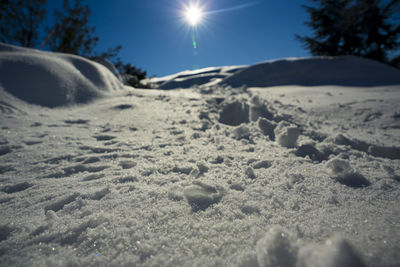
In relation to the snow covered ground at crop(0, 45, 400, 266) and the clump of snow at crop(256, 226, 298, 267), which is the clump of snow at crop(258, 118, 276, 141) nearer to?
the snow covered ground at crop(0, 45, 400, 266)

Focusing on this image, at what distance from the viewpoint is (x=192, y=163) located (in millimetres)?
888

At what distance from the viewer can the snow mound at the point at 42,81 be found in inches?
65.6

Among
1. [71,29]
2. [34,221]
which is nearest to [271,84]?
[34,221]

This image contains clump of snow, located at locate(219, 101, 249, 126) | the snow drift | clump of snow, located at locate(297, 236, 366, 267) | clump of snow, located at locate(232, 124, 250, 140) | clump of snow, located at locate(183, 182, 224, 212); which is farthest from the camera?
the snow drift

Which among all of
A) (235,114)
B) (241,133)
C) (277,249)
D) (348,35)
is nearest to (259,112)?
(235,114)

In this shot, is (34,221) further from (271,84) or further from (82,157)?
(271,84)

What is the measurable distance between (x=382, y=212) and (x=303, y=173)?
0.25m

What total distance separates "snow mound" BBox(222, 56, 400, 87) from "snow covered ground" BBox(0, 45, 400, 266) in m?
2.15

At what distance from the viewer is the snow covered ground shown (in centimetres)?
44

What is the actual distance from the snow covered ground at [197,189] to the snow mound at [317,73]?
215 cm

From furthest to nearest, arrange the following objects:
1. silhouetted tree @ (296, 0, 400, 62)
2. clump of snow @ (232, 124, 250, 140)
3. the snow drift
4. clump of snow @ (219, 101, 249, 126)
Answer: silhouetted tree @ (296, 0, 400, 62)
the snow drift
clump of snow @ (219, 101, 249, 126)
clump of snow @ (232, 124, 250, 140)

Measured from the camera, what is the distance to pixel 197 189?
66 centimetres

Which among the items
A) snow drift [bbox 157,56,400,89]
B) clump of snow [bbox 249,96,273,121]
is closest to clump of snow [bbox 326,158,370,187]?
clump of snow [bbox 249,96,273,121]

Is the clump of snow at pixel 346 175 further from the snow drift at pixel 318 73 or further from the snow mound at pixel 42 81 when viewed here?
the snow drift at pixel 318 73
